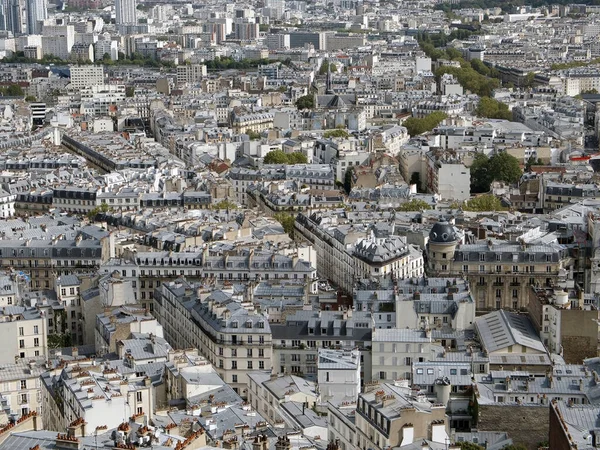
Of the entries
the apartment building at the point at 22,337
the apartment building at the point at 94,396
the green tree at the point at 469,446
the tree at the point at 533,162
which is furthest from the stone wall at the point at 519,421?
the tree at the point at 533,162

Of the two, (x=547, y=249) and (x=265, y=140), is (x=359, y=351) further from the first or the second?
(x=265, y=140)

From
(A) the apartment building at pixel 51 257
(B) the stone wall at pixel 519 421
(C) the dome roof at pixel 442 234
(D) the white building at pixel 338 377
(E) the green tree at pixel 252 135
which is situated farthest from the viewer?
(E) the green tree at pixel 252 135

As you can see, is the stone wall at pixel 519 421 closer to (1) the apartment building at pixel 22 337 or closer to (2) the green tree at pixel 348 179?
(1) the apartment building at pixel 22 337

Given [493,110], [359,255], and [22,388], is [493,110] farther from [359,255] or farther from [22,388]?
[22,388]

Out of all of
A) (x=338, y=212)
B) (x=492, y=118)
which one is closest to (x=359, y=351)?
(x=338, y=212)

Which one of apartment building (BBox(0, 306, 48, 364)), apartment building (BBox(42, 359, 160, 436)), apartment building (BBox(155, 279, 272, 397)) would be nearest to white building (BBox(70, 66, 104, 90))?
apartment building (BBox(155, 279, 272, 397))
